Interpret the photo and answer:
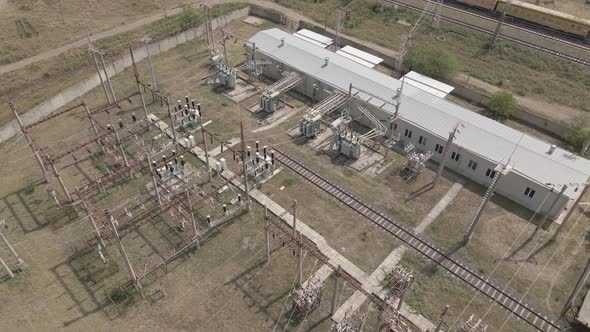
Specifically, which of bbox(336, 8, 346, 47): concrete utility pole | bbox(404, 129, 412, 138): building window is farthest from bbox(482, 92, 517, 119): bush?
bbox(336, 8, 346, 47): concrete utility pole

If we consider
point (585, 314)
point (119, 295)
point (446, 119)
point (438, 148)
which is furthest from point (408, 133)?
point (119, 295)

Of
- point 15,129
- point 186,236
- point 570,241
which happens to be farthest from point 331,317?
point 15,129

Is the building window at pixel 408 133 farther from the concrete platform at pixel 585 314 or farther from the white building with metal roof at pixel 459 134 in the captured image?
the concrete platform at pixel 585 314

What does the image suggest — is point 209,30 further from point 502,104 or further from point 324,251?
point 324,251

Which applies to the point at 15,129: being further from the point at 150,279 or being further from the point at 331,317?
the point at 331,317

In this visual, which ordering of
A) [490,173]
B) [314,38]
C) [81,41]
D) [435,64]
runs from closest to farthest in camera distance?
[490,173], [435,64], [314,38], [81,41]

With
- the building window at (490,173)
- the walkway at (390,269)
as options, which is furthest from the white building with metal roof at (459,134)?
the walkway at (390,269)

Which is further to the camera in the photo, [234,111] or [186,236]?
[234,111]
